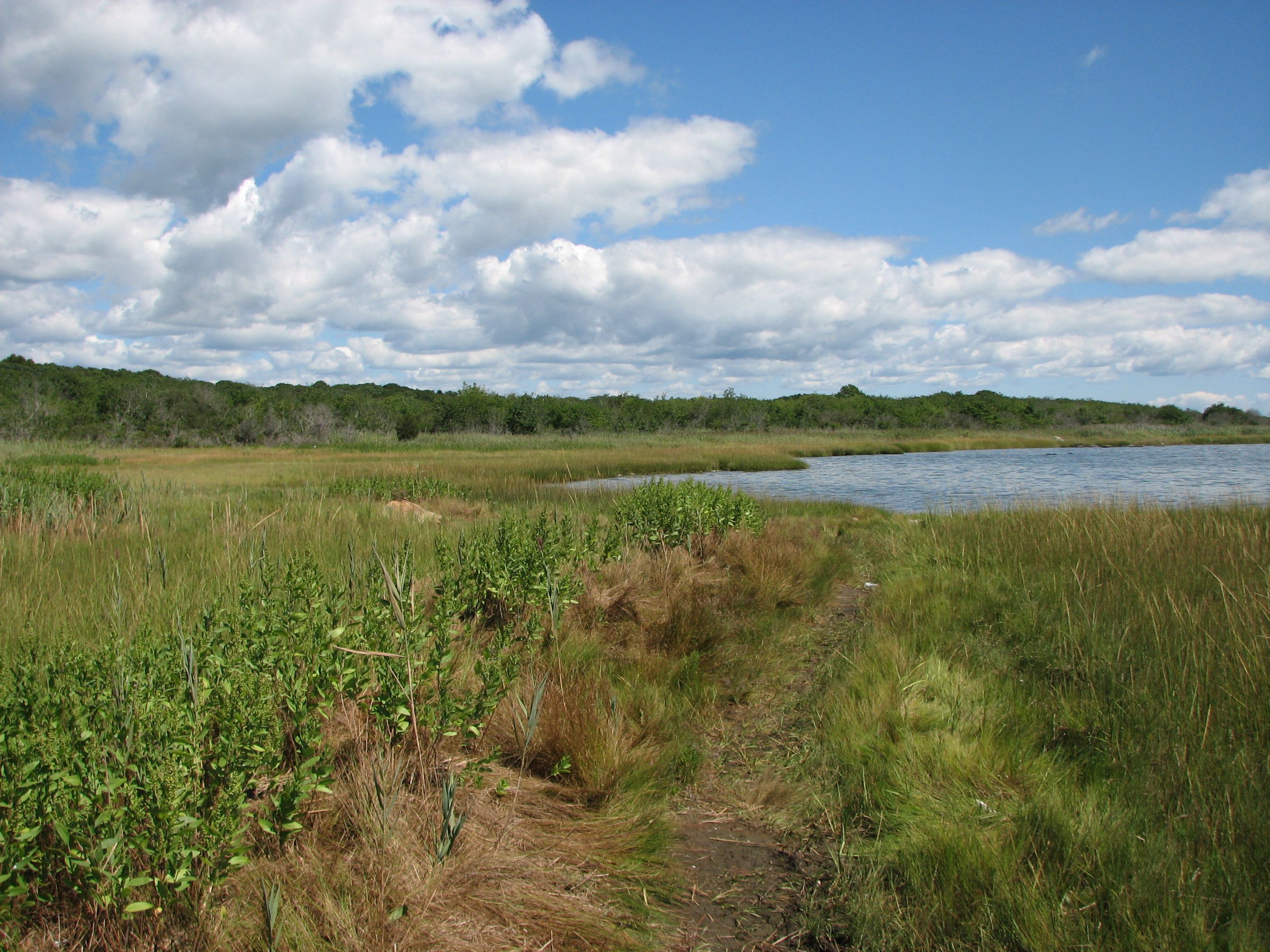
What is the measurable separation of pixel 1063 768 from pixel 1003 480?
26.2m

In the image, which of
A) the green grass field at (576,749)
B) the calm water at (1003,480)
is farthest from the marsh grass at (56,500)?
the calm water at (1003,480)

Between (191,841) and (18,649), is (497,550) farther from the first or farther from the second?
(191,841)

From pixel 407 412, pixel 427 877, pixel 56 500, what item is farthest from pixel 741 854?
pixel 407 412

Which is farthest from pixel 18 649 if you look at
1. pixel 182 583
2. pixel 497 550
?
pixel 497 550

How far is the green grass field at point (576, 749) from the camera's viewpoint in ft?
7.34

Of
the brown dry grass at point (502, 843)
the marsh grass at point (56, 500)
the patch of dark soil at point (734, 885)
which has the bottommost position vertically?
the patch of dark soil at point (734, 885)

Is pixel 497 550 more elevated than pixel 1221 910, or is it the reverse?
pixel 497 550

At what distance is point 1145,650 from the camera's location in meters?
4.67

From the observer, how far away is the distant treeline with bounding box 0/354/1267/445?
49875 mm

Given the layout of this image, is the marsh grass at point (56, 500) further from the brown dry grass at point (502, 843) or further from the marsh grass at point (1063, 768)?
the marsh grass at point (1063, 768)

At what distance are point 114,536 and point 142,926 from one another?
7653 millimetres

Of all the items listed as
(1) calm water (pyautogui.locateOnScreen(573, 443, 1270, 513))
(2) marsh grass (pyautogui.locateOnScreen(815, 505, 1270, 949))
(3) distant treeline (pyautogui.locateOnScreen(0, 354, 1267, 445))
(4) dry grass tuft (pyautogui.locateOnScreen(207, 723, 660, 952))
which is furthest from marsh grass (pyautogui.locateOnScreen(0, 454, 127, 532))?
(3) distant treeline (pyautogui.locateOnScreen(0, 354, 1267, 445))

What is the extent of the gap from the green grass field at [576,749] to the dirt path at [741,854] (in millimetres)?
70

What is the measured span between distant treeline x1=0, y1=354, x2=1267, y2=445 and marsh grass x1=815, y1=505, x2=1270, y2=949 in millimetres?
45642
